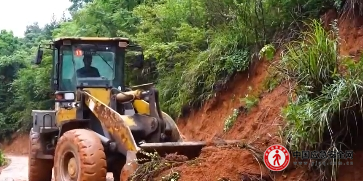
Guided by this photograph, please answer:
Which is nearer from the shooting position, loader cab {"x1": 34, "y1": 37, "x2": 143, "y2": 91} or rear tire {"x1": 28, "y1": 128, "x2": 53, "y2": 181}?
loader cab {"x1": 34, "y1": 37, "x2": 143, "y2": 91}

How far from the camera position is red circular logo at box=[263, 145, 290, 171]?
6227 mm

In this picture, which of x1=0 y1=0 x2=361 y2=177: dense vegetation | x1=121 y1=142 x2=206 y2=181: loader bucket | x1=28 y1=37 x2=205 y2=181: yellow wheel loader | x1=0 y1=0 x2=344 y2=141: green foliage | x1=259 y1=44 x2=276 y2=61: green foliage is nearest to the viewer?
x1=0 y1=0 x2=361 y2=177: dense vegetation

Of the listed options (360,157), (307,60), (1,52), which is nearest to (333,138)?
(360,157)

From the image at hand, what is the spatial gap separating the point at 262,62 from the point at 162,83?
4607 millimetres

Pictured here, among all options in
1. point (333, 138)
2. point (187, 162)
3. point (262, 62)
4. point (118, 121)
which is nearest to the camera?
point (333, 138)

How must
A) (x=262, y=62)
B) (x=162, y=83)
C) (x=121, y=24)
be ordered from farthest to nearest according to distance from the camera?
(x=121, y=24) < (x=162, y=83) < (x=262, y=62)

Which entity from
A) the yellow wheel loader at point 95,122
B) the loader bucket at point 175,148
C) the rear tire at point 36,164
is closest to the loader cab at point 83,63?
the yellow wheel loader at point 95,122

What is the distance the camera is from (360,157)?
5945 millimetres

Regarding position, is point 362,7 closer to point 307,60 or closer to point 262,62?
point 262,62

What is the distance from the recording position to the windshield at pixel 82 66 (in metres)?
10.2

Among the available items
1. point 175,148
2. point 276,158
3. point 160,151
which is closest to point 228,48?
point 175,148

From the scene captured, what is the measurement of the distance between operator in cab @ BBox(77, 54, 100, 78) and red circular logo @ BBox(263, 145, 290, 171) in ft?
15.3

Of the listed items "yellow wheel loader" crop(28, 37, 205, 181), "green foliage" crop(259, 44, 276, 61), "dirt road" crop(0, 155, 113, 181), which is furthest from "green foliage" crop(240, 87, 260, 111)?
"dirt road" crop(0, 155, 113, 181)

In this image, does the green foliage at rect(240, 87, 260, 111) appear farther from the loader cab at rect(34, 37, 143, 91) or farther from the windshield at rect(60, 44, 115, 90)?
the windshield at rect(60, 44, 115, 90)
